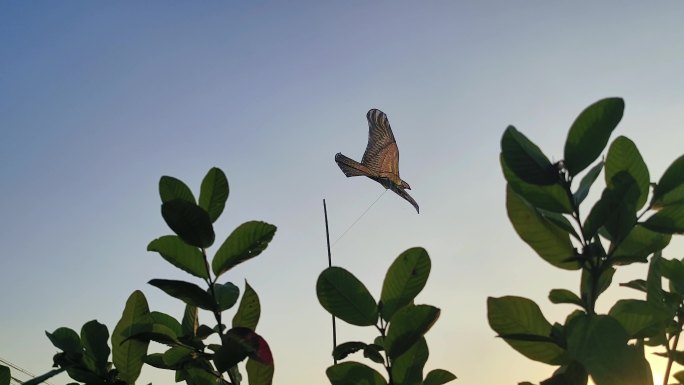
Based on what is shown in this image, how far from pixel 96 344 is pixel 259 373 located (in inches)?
15.0

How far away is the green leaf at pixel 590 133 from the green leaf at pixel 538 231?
0.33 feet

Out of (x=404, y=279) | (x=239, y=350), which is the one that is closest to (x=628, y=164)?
(x=404, y=279)

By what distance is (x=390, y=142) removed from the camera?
2.35m

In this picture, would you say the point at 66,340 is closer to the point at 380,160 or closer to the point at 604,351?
the point at 380,160

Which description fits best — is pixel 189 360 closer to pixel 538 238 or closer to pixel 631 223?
pixel 538 238

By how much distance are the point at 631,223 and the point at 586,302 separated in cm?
15

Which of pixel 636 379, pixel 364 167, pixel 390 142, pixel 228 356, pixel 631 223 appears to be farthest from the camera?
pixel 390 142

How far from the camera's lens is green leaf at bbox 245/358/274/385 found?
1.49m

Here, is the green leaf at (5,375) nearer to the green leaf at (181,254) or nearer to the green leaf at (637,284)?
the green leaf at (181,254)

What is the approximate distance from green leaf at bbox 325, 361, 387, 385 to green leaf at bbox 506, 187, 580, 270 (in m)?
0.40

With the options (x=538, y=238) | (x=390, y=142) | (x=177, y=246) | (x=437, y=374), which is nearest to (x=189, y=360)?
(x=177, y=246)

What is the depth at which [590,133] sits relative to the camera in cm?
117

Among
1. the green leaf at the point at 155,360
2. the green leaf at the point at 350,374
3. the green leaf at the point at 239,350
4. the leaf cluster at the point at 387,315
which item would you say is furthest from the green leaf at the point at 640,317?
the green leaf at the point at 155,360

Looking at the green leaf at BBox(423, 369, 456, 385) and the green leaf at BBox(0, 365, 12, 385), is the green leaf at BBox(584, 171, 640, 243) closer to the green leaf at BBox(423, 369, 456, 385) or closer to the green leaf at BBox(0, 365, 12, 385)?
the green leaf at BBox(423, 369, 456, 385)
